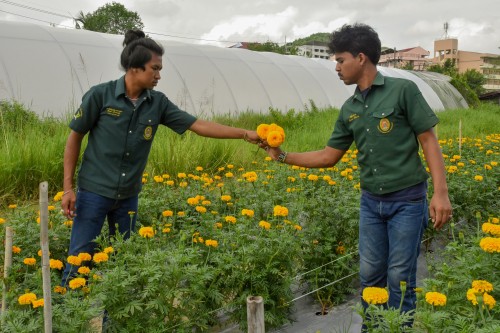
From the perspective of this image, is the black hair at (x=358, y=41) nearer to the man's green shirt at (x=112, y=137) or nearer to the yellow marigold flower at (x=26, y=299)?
the man's green shirt at (x=112, y=137)

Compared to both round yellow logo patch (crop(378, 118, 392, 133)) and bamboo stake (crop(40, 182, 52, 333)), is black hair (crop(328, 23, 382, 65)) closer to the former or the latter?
round yellow logo patch (crop(378, 118, 392, 133))

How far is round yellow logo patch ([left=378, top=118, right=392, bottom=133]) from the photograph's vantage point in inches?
90.2

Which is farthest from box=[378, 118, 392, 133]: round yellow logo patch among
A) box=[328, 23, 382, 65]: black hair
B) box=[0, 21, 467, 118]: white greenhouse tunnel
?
box=[0, 21, 467, 118]: white greenhouse tunnel

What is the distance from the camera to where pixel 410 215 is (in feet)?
7.45

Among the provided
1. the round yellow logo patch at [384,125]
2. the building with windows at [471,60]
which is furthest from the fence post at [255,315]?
the building with windows at [471,60]

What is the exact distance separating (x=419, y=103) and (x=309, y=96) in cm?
1101

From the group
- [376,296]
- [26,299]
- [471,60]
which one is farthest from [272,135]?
[471,60]

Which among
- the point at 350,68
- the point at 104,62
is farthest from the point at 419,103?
the point at 104,62

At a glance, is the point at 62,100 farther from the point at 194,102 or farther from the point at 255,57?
the point at 255,57

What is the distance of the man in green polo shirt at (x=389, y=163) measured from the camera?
2.24 metres

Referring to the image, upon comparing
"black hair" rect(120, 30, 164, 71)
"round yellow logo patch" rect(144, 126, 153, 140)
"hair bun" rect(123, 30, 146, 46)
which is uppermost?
"hair bun" rect(123, 30, 146, 46)

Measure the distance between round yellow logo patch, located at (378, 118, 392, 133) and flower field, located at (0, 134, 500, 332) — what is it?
0.64 meters

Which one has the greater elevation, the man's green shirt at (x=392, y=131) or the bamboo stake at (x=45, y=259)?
the man's green shirt at (x=392, y=131)

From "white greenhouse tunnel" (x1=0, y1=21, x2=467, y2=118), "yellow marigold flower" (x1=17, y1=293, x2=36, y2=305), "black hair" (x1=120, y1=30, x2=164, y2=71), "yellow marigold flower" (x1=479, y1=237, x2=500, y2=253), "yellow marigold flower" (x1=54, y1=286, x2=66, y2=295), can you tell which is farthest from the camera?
"white greenhouse tunnel" (x1=0, y1=21, x2=467, y2=118)
